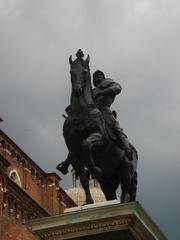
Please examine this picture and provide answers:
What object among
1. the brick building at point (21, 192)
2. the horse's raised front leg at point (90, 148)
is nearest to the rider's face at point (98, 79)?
the horse's raised front leg at point (90, 148)

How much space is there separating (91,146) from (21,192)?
1888 cm

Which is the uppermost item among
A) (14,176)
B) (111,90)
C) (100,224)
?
(14,176)

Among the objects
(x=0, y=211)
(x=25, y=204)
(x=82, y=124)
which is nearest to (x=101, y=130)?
(x=82, y=124)

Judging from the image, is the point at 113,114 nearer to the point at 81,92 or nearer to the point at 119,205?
the point at 81,92

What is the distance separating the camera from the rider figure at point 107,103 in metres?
6.36

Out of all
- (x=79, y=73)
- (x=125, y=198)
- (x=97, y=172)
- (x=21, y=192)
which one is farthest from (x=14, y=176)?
(x=97, y=172)

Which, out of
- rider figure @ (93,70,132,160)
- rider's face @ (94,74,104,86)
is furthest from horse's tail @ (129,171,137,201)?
rider's face @ (94,74,104,86)

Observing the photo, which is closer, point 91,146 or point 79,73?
point 91,146

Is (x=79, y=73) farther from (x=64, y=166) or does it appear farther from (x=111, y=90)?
(x=64, y=166)

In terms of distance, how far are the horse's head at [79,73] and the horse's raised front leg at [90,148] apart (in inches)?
21.8

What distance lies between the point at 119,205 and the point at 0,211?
57.2ft

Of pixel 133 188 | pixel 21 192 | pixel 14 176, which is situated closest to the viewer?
pixel 133 188

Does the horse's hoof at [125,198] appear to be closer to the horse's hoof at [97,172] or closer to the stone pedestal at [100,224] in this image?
the horse's hoof at [97,172]

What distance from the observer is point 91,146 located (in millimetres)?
5984
